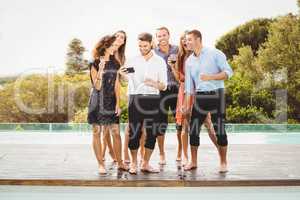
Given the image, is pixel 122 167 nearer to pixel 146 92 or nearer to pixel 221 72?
pixel 146 92

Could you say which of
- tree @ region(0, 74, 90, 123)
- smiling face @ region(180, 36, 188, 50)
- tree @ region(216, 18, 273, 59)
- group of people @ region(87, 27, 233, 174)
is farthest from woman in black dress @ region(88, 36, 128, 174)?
tree @ region(216, 18, 273, 59)

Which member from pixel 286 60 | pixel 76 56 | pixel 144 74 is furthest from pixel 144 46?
pixel 76 56

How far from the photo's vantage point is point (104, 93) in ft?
15.3

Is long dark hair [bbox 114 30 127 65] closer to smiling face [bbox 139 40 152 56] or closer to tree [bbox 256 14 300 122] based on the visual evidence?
smiling face [bbox 139 40 152 56]

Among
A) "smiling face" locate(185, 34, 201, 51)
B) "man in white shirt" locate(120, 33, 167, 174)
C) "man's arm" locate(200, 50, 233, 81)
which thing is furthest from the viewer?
"smiling face" locate(185, 34, 201, 51)

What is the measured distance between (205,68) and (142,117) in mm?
741

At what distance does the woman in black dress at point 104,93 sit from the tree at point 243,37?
82.0 feet

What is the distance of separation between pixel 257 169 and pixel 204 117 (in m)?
0.77

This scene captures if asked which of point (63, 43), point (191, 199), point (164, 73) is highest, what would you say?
point (63, 43)

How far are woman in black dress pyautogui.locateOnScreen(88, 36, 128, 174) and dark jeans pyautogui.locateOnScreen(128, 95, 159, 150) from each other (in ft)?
0.41

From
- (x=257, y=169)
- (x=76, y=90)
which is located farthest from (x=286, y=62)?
(x=257, y=169)

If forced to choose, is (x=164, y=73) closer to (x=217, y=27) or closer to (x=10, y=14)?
(x=217, y=27)

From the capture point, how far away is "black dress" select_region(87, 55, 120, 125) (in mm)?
4609

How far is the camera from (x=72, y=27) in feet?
116
